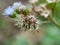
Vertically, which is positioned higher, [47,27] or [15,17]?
[15,17]

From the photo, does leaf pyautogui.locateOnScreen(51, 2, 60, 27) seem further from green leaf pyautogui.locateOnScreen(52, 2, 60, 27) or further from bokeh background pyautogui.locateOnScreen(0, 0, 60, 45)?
bokeh background pyautogui.locateOnScreen(0, 0, 60, 45)

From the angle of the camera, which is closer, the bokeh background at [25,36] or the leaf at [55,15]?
the leaf at [55,15]

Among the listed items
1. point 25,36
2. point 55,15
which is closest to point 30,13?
point 55,15

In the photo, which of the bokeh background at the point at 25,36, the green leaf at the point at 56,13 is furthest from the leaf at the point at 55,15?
the bokeh background at the point at 25,36

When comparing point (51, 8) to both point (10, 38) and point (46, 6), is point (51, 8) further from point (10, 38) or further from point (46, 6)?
point (10, 38)

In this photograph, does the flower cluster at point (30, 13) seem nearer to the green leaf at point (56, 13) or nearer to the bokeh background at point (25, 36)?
the green leaf at point (56, 13)

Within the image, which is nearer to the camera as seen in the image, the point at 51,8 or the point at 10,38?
the point at 51,8

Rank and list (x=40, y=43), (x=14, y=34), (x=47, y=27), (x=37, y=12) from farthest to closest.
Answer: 1. (x=14, y=34)
2. (x=40, y=43)
3. (x=47, y=27)
4. (x=37, y=12)

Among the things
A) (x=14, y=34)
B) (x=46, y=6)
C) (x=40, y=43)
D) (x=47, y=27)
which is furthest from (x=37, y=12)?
(x=14, y=34)

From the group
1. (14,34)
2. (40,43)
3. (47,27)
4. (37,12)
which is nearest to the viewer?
(37,12)
